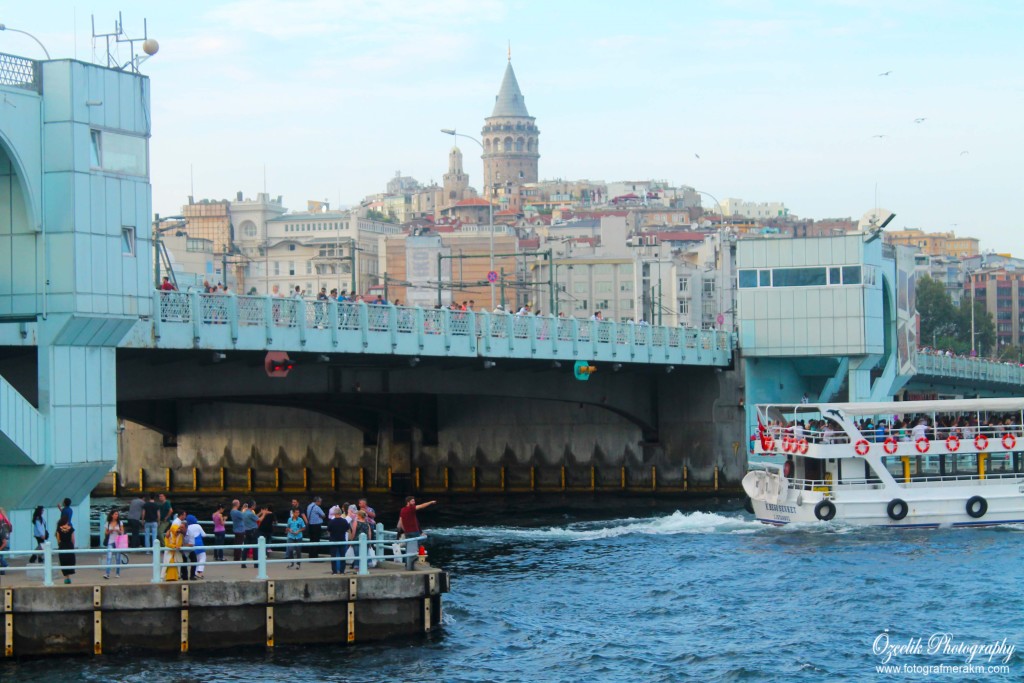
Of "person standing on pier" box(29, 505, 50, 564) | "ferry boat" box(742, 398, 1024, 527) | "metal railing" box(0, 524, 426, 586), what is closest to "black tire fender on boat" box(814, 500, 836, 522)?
"ferry boat" box(742, 398, 1024, 527)

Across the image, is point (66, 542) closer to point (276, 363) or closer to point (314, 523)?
point (314, 523)

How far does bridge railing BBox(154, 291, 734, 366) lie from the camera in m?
47.4

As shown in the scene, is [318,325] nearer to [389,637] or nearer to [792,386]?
[389,637]

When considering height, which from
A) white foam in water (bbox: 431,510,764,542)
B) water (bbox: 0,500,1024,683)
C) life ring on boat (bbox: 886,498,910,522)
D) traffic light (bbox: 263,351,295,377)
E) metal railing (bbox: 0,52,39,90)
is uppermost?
metal railing (bbox: 0,52,39,90)

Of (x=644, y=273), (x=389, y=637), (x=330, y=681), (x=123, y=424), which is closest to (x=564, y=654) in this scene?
(x=389, y=637)

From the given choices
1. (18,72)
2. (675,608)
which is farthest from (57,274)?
(675,608)

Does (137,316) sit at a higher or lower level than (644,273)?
lower

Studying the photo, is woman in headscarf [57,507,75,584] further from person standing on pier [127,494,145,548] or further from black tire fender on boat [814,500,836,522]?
black tire fender on boat [814,500,836,522]

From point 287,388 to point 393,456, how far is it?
Answer: 1042 inches

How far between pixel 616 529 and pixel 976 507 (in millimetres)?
13288

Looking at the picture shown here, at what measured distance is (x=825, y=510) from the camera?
60500mm

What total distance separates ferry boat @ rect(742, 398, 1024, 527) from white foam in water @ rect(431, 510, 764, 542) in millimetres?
2071

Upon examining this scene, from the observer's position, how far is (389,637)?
36875 mm

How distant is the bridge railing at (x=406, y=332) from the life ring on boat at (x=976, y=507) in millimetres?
16860
